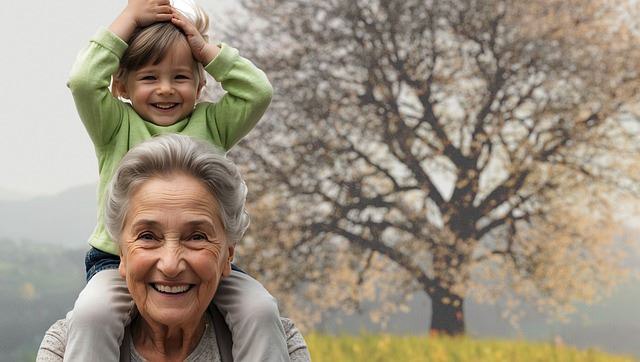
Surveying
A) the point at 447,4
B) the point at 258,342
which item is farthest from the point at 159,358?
the point at 447,4

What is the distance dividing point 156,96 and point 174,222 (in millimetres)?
658

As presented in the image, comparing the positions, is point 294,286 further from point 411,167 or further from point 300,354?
point 300,354

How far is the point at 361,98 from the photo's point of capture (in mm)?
12758

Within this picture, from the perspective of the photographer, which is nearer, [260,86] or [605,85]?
[260,86]

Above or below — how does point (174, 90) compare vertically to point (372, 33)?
below

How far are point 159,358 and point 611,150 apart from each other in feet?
36.5

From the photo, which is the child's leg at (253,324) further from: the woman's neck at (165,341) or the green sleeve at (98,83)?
the green sleeve at (98,83)

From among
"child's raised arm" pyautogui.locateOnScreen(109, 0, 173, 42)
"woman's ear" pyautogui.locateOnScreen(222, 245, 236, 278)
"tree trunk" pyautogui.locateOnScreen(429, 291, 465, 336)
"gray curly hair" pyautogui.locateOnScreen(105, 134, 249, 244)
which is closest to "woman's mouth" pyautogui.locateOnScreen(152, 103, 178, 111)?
"child's raised arm" pyautogui.locateOnScreen(109, 0, 173, 42)

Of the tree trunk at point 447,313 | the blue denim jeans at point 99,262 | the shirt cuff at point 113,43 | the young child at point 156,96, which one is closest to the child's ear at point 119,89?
the young child at point 156,96

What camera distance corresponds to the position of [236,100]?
3.51m

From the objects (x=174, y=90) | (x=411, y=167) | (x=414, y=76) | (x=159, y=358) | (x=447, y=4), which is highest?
(x=447, y=4)

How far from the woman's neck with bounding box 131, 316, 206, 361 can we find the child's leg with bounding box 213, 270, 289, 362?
123 mm

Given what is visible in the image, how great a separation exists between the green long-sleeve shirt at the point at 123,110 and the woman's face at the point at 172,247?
1.34 ft

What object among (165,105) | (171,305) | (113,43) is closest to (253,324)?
(171,305)
